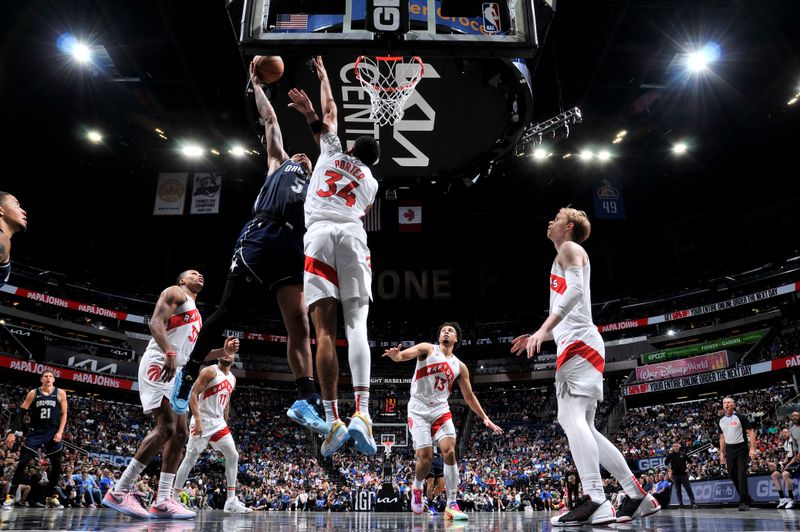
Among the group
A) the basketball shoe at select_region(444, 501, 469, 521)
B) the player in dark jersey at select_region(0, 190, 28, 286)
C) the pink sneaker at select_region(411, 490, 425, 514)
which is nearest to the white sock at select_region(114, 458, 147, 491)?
the player in dark jersey at select_region(0, 190, 28, 286)

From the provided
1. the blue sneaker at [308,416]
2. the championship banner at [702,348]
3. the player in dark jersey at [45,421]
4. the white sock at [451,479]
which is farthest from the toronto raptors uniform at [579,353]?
the championship banner at [702,348]

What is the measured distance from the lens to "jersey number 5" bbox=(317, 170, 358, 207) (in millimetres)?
4129

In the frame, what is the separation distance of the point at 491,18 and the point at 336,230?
3.08m

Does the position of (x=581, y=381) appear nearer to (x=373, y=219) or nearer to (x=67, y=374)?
(x=373, y=219)

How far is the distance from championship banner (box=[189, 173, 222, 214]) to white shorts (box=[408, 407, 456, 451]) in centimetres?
1789

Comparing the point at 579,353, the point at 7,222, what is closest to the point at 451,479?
the point at 579,353

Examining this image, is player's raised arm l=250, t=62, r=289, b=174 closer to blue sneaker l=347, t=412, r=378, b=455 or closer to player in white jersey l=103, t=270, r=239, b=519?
player in white jersey l=103, t=270, r=239, b=519

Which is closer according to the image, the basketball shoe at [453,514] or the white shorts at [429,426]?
the basketball shoe at [453,514]

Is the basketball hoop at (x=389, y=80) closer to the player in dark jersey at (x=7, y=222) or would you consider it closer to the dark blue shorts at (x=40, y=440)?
the player in dark jersey at (x=7, y=222)

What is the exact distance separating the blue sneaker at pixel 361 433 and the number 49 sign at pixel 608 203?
23.3 meters

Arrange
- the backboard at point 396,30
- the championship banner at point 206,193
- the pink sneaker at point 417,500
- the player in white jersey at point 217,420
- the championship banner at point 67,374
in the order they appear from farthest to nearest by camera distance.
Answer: the championship banner at point 67,374 → the championship banner at point 206,193 → the pink sneaker at point 417,500 → the player in white jersey at point 217,420 → the backboard at point 396,30

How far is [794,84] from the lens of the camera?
802 inches

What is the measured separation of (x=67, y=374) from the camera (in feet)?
89.8

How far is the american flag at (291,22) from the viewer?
547 centimetres
